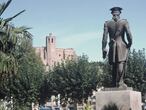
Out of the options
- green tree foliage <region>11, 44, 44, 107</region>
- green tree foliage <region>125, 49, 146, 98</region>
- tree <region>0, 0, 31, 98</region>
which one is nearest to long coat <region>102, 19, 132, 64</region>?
tree <region>0, 0, 31, 98</region>

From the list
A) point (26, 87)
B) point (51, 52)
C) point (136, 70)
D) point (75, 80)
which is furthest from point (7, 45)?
point (51, 52)

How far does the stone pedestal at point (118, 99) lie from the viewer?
1465 cm

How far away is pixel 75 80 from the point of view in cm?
4984

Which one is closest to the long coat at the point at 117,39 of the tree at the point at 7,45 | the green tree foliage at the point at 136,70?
the tree at the point at 7,45

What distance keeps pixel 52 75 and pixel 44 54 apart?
94.9 metres

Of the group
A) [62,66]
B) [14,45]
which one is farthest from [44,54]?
[14,45]

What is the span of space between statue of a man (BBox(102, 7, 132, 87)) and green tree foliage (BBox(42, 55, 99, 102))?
3431cm

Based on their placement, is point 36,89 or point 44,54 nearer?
point 36,89

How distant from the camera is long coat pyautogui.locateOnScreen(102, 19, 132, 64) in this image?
594 inches

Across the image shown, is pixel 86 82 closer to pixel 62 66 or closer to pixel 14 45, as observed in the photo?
pixel 62 66

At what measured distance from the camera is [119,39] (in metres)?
15.3

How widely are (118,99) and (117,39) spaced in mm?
1984

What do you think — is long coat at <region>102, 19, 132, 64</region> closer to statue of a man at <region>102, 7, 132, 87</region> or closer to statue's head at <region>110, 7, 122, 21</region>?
statue of a man at <region>102, 7, 132, 87</region>

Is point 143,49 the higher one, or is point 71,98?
point 143,49
